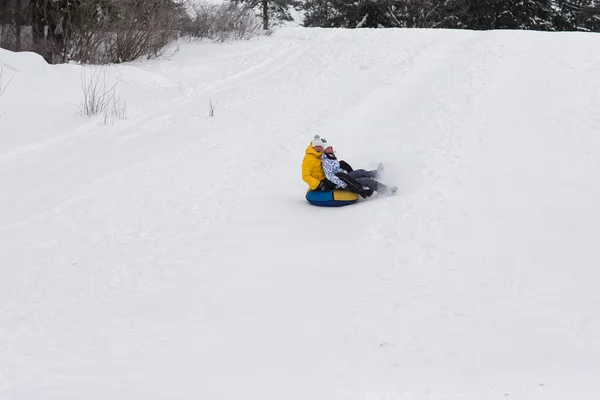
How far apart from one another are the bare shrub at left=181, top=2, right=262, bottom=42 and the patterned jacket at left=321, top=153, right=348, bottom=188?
1200cm

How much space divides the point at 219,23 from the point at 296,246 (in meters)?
14.1

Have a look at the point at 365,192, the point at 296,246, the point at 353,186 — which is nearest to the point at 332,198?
the point at 353,186

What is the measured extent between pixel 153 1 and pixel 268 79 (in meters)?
3.71

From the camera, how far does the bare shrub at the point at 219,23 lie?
60.4 ft

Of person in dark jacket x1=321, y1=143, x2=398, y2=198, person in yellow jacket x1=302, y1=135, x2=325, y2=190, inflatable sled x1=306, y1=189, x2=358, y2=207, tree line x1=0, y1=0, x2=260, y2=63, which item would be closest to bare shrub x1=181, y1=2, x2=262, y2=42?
tree line x1=0, y1=0, x2=260, y2=63

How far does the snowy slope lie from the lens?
4.00 meters

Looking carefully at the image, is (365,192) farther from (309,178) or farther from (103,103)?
(103,103)

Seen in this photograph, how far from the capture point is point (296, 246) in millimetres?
6109

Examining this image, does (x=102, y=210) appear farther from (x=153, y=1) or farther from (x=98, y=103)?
(x=153, y=1)

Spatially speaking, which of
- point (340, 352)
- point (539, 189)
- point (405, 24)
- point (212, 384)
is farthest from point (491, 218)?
point (405, 24)

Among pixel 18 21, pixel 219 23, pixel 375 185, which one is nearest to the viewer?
pixel 375 185

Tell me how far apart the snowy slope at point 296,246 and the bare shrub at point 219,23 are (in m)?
6.48

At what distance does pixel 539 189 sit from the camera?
7.18m

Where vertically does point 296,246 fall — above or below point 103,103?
below
